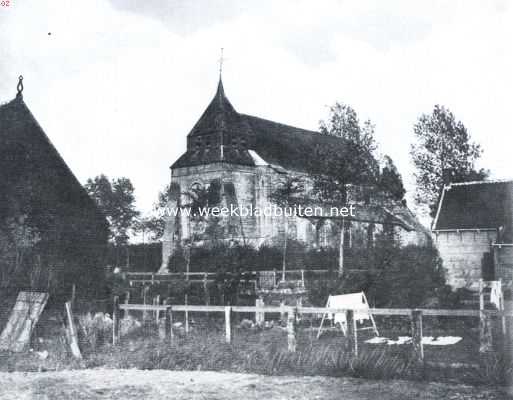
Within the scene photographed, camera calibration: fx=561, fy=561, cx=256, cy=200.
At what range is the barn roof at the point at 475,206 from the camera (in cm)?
3434

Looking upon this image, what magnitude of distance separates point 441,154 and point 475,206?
1127 centimetres

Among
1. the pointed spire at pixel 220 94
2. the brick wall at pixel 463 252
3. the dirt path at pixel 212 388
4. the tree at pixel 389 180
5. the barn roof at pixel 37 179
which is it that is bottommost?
the dirt path at pixel 212 388

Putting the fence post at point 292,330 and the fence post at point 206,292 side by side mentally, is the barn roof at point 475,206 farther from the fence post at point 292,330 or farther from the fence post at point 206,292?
the fence post at point 292,330

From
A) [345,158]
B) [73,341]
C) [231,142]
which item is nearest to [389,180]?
[345,158]

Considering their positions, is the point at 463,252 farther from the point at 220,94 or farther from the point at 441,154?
the point at 220,94

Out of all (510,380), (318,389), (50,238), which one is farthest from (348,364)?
(50,238)

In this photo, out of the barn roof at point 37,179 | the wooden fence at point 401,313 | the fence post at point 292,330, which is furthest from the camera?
the barn roof at point 37,179

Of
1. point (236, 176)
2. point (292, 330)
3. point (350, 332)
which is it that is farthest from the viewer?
point (236, 176)

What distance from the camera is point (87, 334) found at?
14234 mm

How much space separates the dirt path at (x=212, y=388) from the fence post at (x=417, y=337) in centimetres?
104

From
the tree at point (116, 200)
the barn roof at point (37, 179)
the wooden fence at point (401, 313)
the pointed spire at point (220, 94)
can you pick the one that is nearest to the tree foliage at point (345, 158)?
the pointed spire at point (220, 94)

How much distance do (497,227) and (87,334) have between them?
26.9m

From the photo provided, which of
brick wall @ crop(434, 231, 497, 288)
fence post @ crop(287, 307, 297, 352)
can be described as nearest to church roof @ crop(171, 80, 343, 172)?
brick wall @ crop(434, 231, 497, 288)

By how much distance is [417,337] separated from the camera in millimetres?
10305
